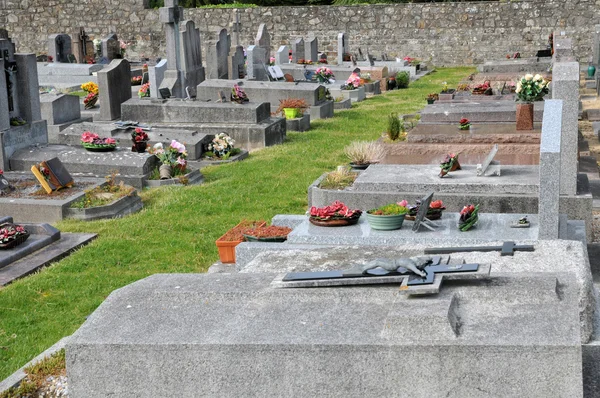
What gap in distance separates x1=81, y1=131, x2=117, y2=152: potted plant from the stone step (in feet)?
0.25

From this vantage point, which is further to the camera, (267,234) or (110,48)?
(110,48)

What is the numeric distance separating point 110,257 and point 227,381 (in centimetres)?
543

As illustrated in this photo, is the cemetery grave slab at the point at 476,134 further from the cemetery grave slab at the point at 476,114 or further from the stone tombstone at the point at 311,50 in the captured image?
the stone tombstone at the point at 311,50

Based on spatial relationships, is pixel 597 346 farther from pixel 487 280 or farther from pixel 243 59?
pixel 243 59

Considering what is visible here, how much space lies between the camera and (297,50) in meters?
27.1

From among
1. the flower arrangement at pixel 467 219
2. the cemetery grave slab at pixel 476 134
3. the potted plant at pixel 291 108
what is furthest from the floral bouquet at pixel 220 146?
the flower arrangement at pixel 467 219

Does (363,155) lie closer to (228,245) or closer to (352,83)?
(228,245)

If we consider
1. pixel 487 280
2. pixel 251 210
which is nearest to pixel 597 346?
pixel 487 280

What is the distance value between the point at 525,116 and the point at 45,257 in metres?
6.16

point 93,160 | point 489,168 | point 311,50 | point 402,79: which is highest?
point 311,50

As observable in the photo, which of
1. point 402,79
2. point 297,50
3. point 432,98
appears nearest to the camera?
point 432,98

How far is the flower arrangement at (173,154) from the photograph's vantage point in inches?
505

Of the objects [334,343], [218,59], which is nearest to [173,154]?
[218,59]

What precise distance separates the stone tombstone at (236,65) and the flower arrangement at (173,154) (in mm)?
8448
